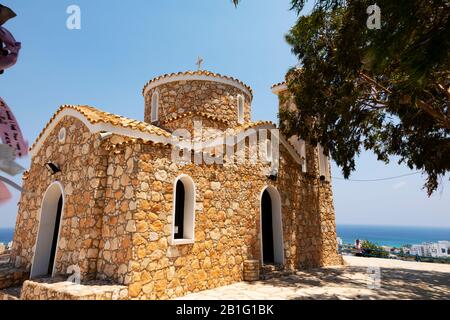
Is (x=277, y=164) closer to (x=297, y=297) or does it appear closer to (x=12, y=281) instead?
(x=297, y=297)

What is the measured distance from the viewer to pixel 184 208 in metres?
7.52

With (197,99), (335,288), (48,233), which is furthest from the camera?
(197,99)

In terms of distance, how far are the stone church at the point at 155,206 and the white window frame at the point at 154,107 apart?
0.22m

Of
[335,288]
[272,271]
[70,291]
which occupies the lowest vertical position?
[335,288]

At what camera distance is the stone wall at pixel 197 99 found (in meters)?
11.5

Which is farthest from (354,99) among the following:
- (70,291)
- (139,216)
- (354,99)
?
(70,291)

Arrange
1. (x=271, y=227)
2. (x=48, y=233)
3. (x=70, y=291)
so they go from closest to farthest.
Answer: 1. (x=70, y=291)
2. (x=48, y=233)
3. (x=271, y=227)

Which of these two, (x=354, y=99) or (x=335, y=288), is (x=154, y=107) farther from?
(x=335, y=288)

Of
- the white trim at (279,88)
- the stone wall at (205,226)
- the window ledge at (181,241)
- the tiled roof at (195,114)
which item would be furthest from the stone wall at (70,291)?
the white trim at (279,88)

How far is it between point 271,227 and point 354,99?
5287mm

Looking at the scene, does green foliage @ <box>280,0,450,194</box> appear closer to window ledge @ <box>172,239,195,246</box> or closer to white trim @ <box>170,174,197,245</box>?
white trim @ <box>170,174,197,245</box>

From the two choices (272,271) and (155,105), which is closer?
(272,271)
